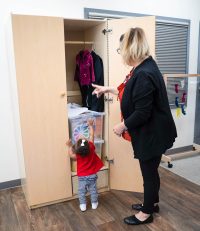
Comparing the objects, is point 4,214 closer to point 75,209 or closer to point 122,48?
point 75,209

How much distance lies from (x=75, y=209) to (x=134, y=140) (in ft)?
3.21

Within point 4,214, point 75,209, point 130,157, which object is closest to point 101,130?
point 130,157

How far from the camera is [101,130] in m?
2.52

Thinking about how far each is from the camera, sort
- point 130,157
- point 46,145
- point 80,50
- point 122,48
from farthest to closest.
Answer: point 80,50, point 130,157, point 46,145, point 122,48

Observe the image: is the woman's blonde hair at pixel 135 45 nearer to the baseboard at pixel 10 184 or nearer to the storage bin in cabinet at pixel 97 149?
the storage bin in cabinet at pixel 97 149

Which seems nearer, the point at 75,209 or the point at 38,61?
the point at 38,61

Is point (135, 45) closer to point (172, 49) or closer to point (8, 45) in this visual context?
point (8, 45)

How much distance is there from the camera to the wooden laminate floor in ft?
6.56

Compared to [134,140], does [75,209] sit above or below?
below

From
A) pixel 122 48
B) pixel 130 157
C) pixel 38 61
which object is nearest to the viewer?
pixel 122 48

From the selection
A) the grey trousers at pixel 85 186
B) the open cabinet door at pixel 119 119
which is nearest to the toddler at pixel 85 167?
the grey trousers at pixel 85 186

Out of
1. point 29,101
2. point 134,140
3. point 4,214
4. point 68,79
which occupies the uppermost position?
point 68,79

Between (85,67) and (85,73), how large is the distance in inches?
2.4

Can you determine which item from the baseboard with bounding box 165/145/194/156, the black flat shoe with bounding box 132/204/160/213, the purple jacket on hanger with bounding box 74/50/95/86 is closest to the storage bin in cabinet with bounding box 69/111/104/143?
the purple jacket on hanger with bounding box 74/50/95/86
